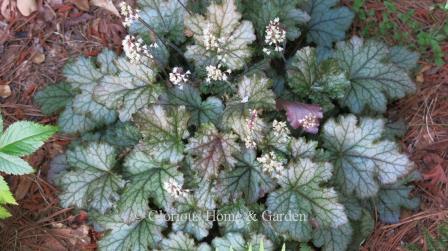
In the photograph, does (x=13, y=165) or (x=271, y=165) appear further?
(x=271, y=165)

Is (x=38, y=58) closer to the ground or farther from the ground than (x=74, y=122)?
farther from the ground

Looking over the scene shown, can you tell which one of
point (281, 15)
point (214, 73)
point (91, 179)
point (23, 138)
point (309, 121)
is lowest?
point (91, 179)

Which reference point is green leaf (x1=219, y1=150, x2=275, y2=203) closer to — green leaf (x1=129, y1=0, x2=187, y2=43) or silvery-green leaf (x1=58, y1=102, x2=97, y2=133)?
green leaf (x1=129, y1=0, x2=187, y2=43)

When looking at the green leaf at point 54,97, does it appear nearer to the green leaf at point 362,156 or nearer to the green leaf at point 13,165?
the green leaf at point 13,165

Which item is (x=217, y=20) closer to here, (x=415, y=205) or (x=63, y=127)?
(x=63, y=127)

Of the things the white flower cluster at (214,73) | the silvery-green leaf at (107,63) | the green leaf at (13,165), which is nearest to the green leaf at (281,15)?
the white flower cluster at (214,73)

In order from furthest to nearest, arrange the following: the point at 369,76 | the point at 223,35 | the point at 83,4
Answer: the point at 83,4
the point at 369,76
the point at 223,35

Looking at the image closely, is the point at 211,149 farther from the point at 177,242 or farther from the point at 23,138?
the point at 23,138

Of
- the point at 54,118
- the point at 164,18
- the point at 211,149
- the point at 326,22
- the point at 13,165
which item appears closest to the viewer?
the point at 13,165

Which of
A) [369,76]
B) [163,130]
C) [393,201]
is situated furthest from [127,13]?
[393,201]

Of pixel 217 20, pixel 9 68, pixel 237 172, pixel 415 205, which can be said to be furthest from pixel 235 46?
pixel 9 68
